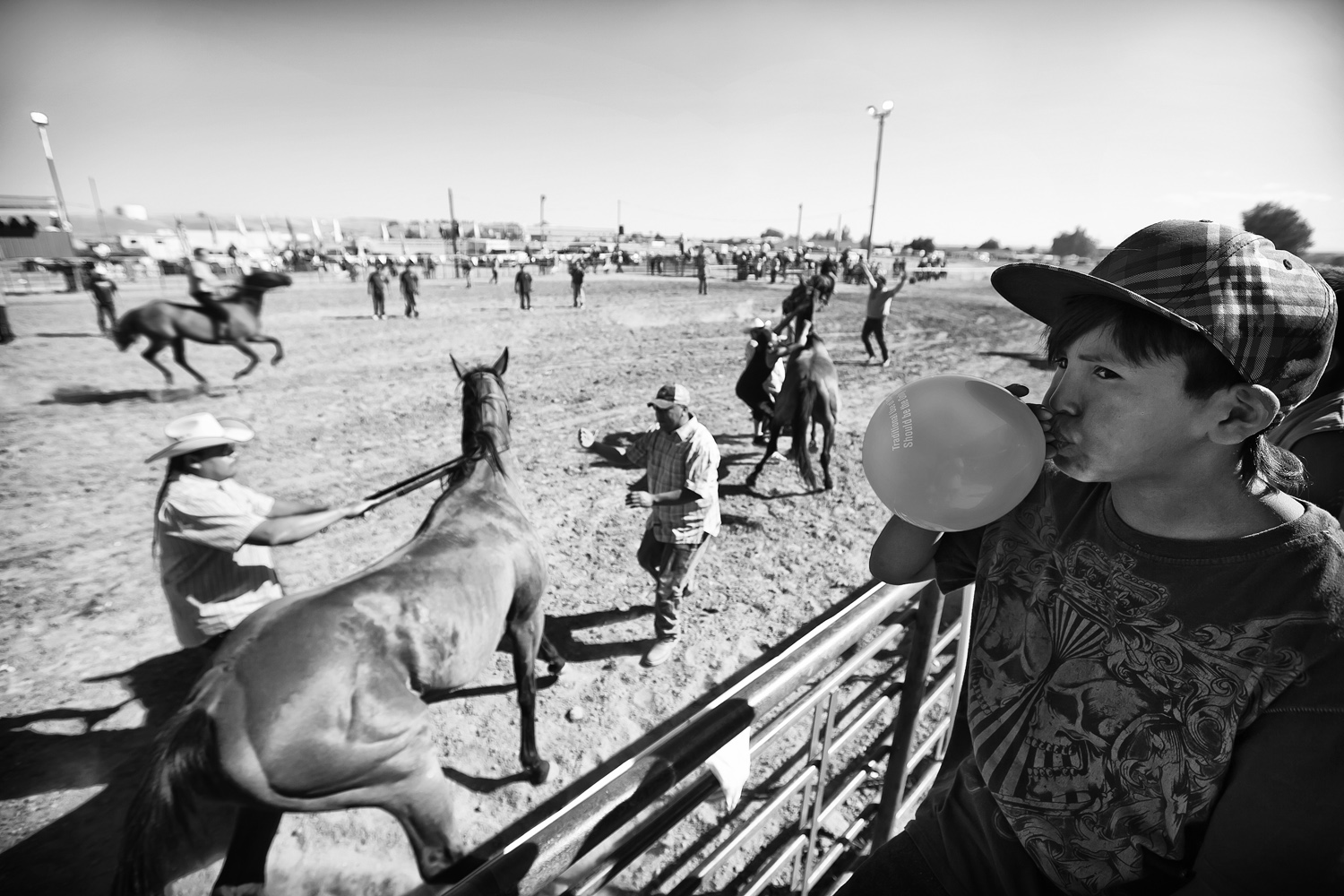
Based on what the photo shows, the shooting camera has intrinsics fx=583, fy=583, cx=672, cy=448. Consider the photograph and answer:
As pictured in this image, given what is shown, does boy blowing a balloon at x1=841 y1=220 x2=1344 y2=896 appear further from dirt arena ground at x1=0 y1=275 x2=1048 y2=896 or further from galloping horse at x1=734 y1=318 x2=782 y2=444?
galloping horse at x1=734 y1=318 x2=782 y2=444

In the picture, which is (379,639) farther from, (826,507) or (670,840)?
(826,507)

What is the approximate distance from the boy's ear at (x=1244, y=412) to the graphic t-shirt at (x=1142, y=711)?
0.17 meters

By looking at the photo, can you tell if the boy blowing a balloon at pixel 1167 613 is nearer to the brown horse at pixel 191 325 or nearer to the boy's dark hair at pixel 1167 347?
the boy's dark hair at pixel 1167 347

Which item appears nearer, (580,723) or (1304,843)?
(1304,843)

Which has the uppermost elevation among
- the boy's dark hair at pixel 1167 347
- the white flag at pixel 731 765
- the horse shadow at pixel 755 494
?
the boy's dark hair at pixel 1167 347

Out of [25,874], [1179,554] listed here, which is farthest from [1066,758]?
[25,874]

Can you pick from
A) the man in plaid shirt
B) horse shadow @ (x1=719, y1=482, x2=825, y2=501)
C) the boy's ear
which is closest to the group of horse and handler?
the man in plaid shirt

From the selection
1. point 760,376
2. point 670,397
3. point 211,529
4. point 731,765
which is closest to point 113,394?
Answer: point 211,529

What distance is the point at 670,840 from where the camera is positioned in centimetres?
313

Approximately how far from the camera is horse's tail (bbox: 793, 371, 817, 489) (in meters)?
6.68

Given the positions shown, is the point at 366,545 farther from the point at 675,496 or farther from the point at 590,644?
the point at 675,496

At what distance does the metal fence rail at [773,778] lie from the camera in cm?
104

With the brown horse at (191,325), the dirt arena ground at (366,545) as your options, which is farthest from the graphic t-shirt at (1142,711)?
the brown horse at (191,325)

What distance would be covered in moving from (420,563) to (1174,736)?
297cm
